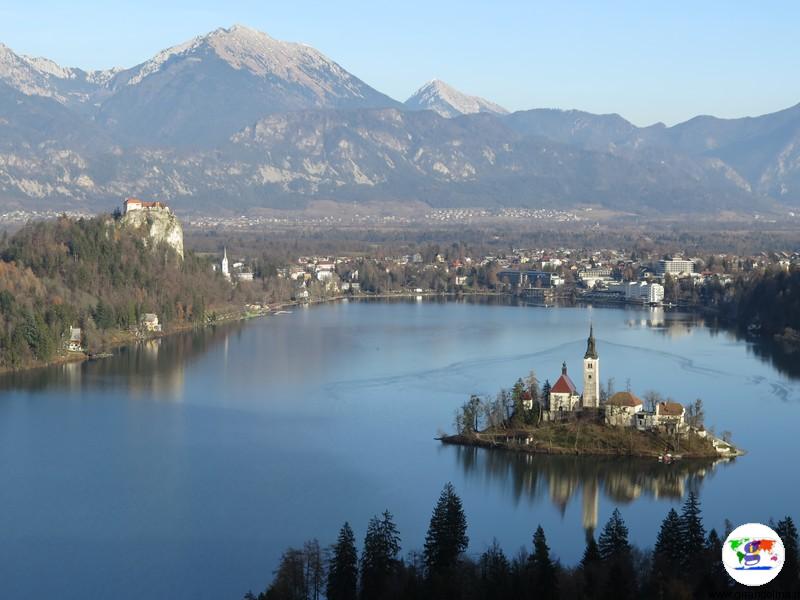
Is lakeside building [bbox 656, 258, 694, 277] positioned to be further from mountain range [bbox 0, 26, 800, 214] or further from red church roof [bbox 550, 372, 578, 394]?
mountain range [bbox 0, 26, 800, 214]

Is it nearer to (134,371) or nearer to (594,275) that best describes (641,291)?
(594,275)

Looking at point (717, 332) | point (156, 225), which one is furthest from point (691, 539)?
point (156, 225)

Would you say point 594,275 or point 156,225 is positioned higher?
point 156,225

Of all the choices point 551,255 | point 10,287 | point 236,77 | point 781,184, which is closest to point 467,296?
point 551,255

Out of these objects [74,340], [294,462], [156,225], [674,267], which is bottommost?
[294,462]

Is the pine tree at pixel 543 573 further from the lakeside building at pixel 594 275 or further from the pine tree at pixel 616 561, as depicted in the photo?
the lakeside building at pixel 594 275

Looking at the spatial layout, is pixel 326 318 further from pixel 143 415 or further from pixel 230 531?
pixel 230 531
